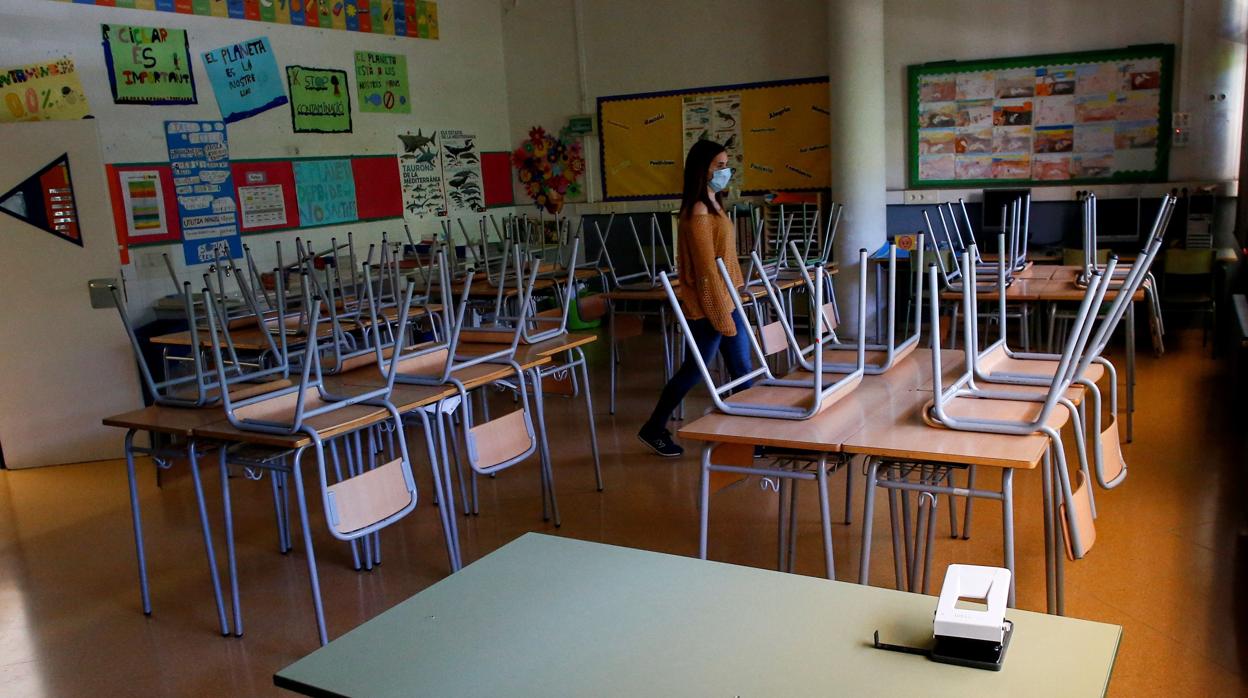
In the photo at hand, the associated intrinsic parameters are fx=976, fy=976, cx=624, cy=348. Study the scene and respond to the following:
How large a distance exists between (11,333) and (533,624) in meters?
4.65

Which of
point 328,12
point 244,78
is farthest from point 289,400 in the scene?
point 328,12

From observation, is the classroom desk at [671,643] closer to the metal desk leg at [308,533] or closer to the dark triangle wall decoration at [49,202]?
the metal desk leg at [308,533]

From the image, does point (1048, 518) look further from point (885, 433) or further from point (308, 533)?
point (308, 533)

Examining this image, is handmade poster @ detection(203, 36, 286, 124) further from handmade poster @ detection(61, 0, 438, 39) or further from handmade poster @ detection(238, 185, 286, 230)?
handmade poster @ detection(238, 185, 286, 230)

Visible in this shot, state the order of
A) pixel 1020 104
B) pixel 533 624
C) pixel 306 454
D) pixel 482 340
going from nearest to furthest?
pixel 533 624 < pixel 482 340 < pixel 306 454 < pixel 1020 104

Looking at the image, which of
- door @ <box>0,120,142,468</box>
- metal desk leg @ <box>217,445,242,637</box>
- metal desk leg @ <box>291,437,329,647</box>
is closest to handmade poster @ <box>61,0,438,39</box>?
door @ <box>0,120,142,468</box>

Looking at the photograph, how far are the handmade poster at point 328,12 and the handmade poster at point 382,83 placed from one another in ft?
0.67

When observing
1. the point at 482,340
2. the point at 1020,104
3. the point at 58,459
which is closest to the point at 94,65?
the point at 58,459

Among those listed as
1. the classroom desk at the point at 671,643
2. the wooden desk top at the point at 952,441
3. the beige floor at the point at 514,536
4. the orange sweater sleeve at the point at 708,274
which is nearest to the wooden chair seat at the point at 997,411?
the wooden desk top at the point at 952,441

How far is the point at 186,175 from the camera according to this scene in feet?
19.3

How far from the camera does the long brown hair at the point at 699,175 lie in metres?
3.96

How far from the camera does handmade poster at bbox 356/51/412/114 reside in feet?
23.5

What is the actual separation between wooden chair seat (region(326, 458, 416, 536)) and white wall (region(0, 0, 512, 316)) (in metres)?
3.48

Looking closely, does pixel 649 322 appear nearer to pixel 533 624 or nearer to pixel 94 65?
pixel 94 65
